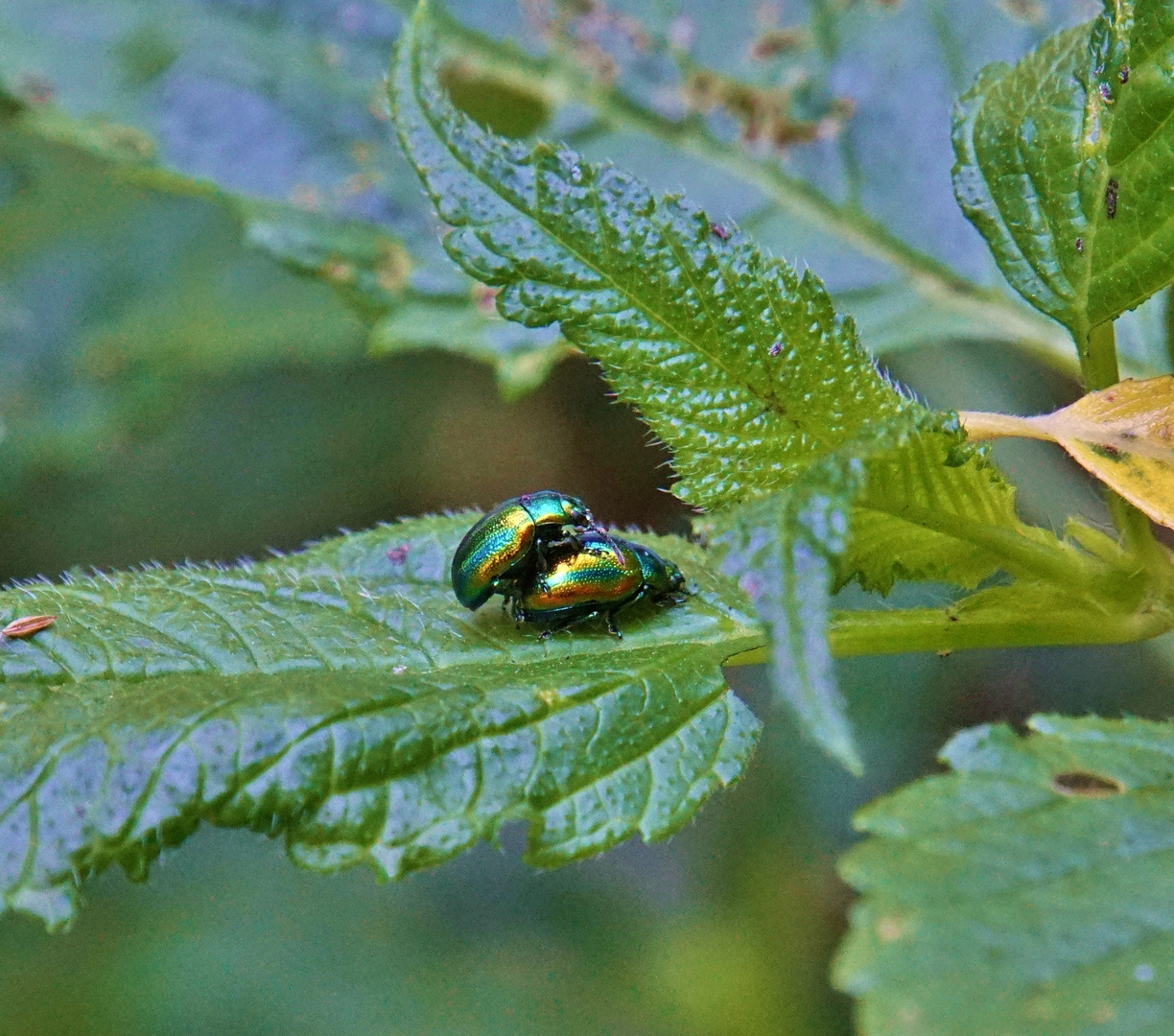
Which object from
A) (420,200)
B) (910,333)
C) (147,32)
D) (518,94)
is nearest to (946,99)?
(910,333)

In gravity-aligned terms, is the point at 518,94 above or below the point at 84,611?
above

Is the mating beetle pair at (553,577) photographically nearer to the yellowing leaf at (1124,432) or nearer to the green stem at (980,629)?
the green stem at (980,629)

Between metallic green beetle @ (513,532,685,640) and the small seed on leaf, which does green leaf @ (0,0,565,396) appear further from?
the small seed on leaf

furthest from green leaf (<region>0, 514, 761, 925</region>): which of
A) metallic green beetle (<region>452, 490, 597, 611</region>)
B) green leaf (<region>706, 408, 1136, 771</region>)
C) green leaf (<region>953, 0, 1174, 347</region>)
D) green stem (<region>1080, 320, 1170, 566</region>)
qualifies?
green leaf (<region>953, 0, 1174, 347</region>)

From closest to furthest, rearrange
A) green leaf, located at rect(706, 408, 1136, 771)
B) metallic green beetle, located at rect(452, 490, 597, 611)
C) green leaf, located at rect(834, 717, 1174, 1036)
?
1. green leaf, located at rect(834, 717, 1174, 1036)
2. green leaf, located at rect(706, 408, 1136, 771)
3. metallic green beetle, located at rect(452, 490, 597, 611)

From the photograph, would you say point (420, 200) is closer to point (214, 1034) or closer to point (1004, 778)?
point (1004, 778)

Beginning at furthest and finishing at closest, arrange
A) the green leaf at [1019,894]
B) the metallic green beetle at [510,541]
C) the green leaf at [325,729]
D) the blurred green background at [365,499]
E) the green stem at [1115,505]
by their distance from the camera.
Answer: the blurred green background at [365,499]
the metallic green beetle at [510,541]
the green stem at [1115,505]
the green leaf at [325,729]
the green leaf at [1019,894]

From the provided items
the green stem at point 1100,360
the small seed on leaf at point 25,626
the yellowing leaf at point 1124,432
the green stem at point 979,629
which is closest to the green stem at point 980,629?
the green stem at point 979,629
